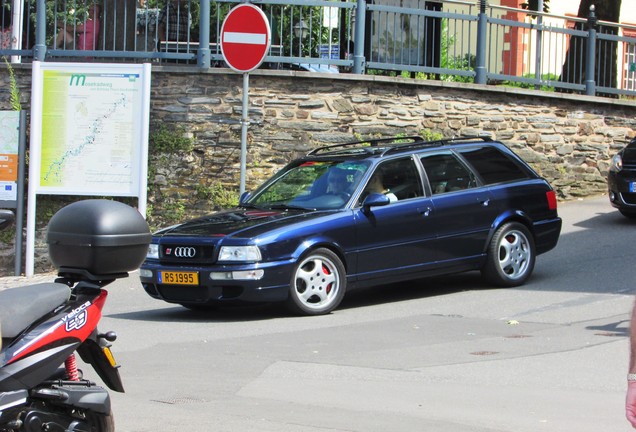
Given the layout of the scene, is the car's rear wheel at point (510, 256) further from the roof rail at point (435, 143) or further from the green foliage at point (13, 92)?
the green foliage at point (13, 92)

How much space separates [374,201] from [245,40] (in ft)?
11.8

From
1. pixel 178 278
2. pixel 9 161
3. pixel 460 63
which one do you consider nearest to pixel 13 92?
pixel 9 161

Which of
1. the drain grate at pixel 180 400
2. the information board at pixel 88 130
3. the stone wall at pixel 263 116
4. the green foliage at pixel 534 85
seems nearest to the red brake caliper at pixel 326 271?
the drain grate at pixel 180 400

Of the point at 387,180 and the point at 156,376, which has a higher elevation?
the point at 387,180

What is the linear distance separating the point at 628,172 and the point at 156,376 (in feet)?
32.3

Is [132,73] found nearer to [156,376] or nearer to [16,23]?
[16,23]

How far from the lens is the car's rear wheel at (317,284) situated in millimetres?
10836

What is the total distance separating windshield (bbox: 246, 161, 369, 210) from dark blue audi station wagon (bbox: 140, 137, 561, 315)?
0.05 feet

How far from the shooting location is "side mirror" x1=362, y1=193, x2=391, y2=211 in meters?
11.4

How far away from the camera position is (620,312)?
11078 mm

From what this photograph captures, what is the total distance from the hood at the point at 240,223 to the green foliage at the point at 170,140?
4602mm

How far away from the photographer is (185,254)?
1084cm

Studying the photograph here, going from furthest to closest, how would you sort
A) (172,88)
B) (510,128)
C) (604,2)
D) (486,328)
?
(604,2) → (510,128) → (172,88) → (486,328)

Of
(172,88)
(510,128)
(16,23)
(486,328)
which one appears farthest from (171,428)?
(510,128)
